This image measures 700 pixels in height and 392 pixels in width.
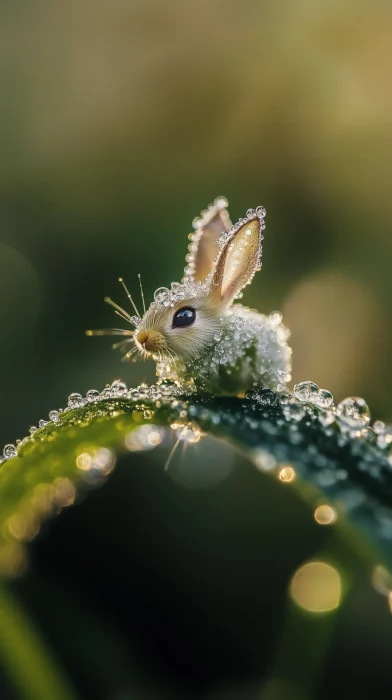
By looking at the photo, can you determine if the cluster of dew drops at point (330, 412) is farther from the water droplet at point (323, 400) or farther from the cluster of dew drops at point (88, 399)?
the cluster of dew drops at point (88, 399)

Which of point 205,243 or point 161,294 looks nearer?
point 161,294

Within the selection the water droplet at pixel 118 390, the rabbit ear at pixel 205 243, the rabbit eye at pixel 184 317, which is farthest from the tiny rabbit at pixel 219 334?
the water droplet at pixel 118 390

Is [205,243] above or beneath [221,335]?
above

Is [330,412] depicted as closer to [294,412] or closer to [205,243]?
[294,412]

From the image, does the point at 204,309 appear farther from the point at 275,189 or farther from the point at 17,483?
the point at 275,189

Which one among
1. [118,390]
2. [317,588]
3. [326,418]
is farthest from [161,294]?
[317,588]

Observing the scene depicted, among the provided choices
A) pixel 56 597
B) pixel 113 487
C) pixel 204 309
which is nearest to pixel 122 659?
pixel 56 597

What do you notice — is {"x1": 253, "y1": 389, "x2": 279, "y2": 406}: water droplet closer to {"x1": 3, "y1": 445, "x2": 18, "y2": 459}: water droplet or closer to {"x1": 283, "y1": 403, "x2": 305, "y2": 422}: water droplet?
{"x1": 283, "y1": 403, "x2": 305, "y2": 422}: water droplet
